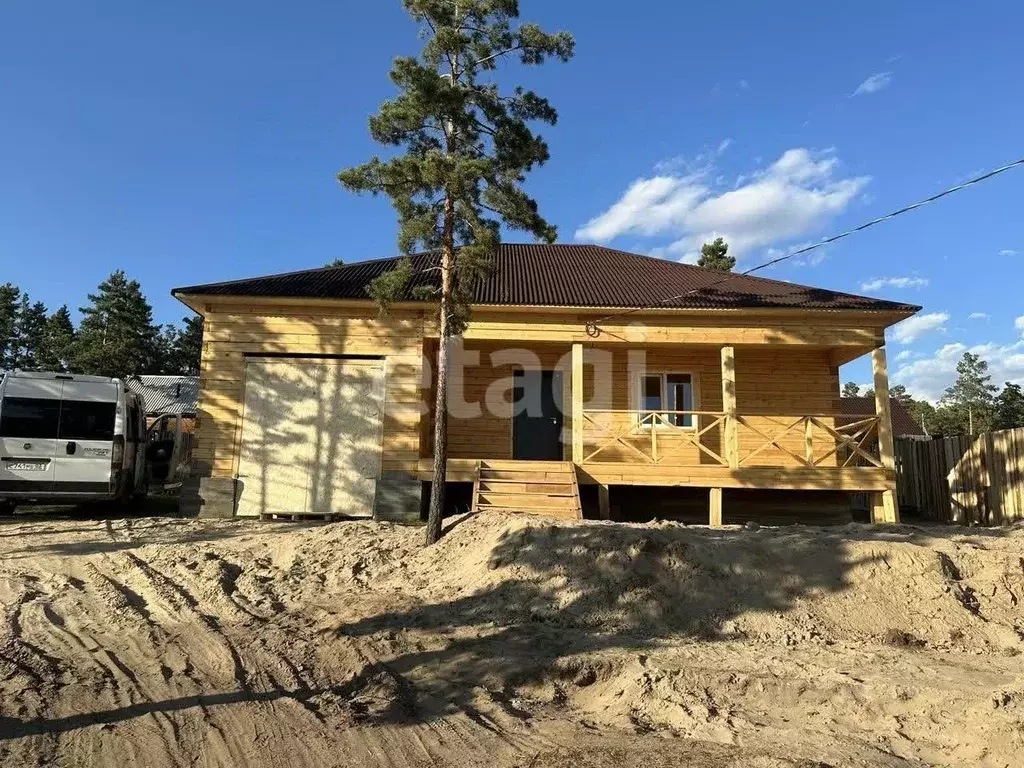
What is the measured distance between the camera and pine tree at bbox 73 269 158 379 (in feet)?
135

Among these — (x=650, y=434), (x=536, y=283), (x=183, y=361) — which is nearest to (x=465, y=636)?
(x=650, y=434)

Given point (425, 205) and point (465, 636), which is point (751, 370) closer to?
point (425, 205)

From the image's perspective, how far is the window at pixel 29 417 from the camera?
34.9ft

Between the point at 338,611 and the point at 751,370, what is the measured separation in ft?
34.4

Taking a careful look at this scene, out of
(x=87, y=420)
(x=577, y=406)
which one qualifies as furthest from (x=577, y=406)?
(x=87, y=420)

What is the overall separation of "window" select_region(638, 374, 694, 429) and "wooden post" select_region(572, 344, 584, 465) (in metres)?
2.22

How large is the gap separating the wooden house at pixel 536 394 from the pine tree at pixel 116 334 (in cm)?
3286

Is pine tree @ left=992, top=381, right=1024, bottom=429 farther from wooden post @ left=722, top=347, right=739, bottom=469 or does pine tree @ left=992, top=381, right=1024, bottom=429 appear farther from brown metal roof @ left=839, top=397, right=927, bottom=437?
wooden post @ left=722, top=347, right=739, bottom=469

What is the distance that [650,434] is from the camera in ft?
43.5

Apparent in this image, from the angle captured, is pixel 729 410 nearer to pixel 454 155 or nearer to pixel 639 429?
pixel 639 429

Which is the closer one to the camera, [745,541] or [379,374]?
[745,541]

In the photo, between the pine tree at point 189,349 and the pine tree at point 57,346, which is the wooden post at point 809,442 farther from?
the pine tree at point 189,349

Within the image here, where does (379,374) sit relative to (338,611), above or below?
above

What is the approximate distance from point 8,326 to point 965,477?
213 feet
